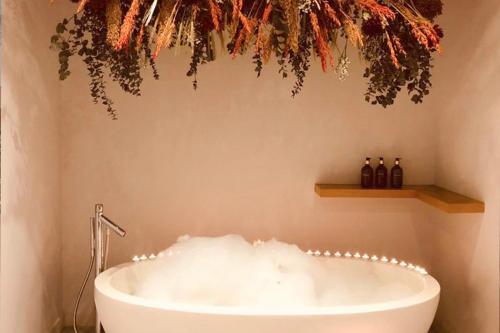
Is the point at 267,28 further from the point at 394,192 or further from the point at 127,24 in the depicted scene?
the point at 394,192

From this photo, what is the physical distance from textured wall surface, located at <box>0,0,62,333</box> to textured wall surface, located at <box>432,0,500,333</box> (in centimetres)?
224

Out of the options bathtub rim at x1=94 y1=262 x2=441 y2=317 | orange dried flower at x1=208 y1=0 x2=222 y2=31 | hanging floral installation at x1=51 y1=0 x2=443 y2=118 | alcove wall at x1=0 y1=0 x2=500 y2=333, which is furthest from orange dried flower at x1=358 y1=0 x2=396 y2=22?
bathtub rim at x1=94 y1=262 x2=441 y2=317

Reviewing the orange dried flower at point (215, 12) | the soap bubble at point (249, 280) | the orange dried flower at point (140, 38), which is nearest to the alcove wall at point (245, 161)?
the soap bubble at point (249, 280)

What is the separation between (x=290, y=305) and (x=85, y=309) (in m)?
1.45

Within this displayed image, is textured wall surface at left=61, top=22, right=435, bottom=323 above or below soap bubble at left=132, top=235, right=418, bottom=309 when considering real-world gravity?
above

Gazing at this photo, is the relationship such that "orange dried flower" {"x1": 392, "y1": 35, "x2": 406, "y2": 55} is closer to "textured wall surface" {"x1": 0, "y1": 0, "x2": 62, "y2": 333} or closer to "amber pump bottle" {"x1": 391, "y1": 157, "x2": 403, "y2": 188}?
"amber pump bottle" {"x1": 391, "y1": 157, "x2": 403, "y2": 188}

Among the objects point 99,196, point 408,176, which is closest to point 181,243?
point 99,196

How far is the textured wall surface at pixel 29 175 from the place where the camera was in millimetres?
2551

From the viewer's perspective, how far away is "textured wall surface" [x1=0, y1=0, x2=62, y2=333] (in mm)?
2551

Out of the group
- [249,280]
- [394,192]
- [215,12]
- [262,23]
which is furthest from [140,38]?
[394,192]

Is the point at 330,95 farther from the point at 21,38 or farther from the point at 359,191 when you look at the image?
the point at 21,38

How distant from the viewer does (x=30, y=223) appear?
286 centimetres

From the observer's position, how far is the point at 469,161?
10.1 feet

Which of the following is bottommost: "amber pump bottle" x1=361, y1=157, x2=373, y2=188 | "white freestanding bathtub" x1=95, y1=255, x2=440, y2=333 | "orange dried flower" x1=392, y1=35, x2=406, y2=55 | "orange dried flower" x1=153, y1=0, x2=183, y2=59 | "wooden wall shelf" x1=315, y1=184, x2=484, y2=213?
"white freestanding bathtub" x1=95, y1=255, x2=440, y2=333
